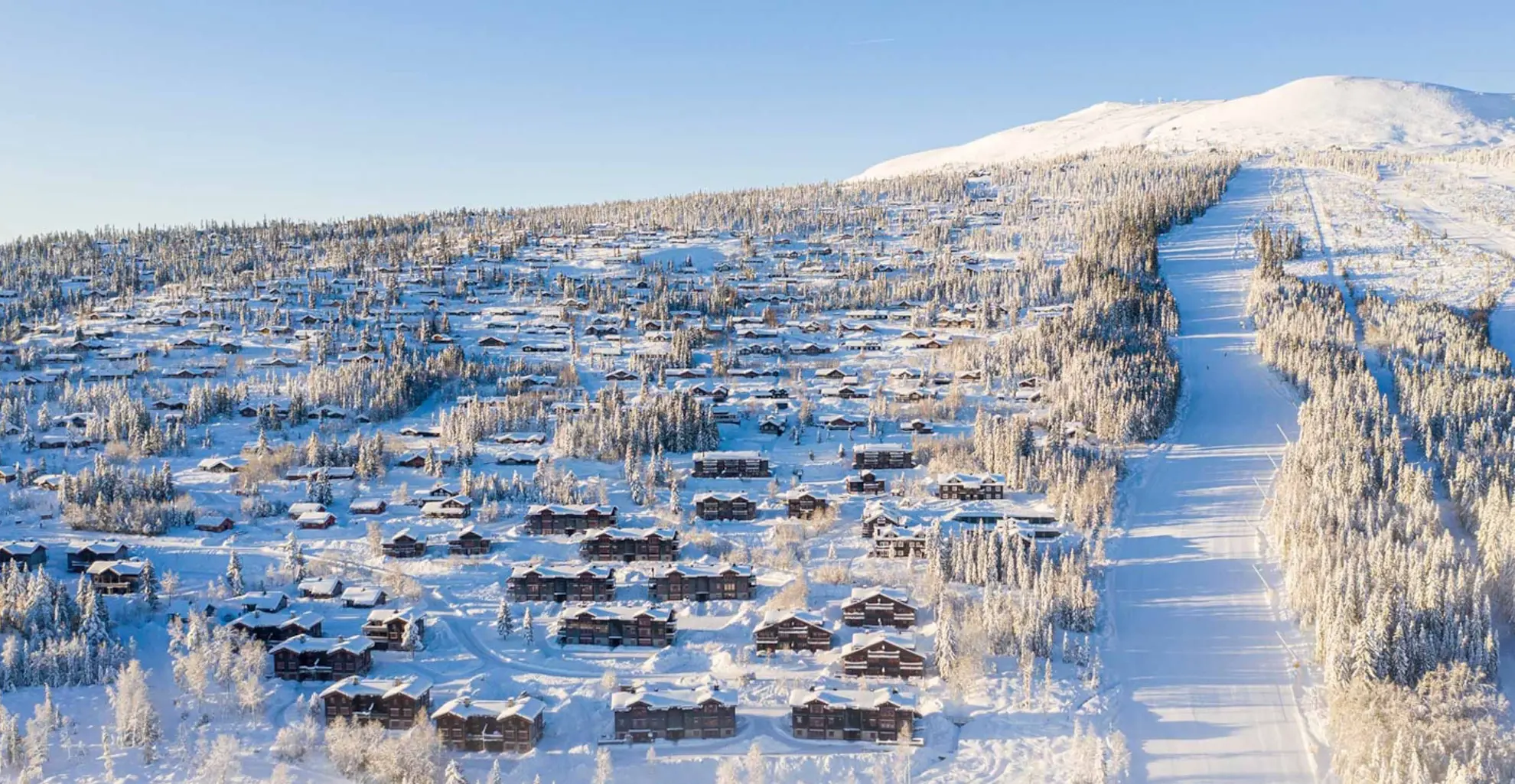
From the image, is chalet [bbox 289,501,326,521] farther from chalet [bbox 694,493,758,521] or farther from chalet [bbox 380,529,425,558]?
chalet [bbox 694,493,758,521]

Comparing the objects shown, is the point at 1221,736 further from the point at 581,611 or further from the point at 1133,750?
the point at 581,611

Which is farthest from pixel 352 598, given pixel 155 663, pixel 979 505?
pixel 979 505

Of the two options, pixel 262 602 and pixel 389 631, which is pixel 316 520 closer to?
pixel 262 602

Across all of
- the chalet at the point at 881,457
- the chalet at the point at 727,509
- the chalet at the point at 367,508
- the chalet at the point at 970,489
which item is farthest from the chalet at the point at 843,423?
the chalet at the point at 367,508

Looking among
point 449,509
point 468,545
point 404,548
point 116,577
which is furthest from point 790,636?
point 116,577

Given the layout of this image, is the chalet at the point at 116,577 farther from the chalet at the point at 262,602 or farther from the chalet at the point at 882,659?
the chalet at the point at 882,659

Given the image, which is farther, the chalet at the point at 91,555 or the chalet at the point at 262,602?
the chalet at the point at 91,555
